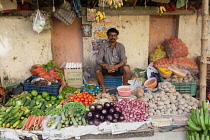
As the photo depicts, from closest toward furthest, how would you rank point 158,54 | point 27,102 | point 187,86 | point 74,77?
point 27,102 < point 187,86 < point 74,77 < point 158,54

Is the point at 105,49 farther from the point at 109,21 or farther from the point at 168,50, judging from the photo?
the point at 168,50

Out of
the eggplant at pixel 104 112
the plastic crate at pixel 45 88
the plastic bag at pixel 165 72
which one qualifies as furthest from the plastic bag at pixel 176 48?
the plastic crate at pixel 45 88

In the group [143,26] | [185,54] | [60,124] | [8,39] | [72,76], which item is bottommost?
[60,124]

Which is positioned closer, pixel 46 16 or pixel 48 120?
pixel 48 120

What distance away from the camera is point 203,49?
3.47 meters

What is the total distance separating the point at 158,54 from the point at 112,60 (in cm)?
138

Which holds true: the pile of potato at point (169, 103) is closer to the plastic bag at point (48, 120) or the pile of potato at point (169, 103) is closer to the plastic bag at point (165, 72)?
the plastic bag at point (165, 72)

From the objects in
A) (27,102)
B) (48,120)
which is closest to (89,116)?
(48,120)

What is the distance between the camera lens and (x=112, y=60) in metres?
5.24

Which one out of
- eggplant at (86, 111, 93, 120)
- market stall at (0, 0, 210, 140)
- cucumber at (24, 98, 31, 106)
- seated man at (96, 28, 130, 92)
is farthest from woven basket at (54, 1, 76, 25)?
eggplant at (86, 111, 93, 120)

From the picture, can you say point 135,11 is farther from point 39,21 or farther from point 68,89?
point 68,89

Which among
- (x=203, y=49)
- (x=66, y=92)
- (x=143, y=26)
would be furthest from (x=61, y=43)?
(x=203, y=49)

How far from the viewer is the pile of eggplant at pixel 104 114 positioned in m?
3.30

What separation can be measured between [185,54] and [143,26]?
1.40 metres
